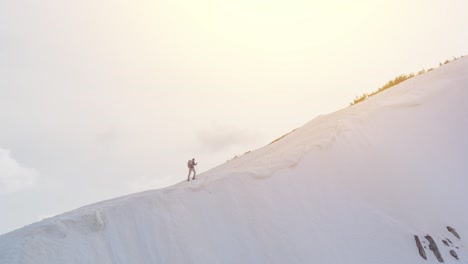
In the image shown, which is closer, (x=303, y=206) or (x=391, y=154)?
(x=303, y=206)

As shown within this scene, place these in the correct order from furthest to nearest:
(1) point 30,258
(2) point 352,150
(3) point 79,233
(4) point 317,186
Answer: (2) point 352,150, (4) point 317,186, (3) point 79,233, (1) point 30,258

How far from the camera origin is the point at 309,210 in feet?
29.1

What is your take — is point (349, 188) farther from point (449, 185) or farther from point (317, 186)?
point (449, 185)

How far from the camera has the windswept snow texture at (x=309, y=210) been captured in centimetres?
701

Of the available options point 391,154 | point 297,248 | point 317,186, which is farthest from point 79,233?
point 391,154

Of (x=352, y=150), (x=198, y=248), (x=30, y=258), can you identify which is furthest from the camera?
(x=352, y=150)

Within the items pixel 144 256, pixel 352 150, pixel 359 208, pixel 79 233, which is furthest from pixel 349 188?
pixel 79 233

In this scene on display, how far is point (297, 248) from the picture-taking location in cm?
795

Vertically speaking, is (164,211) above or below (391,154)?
above

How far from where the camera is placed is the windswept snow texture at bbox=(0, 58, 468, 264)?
23.0 feet

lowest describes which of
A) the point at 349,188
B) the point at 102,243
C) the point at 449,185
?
the point at 449,185

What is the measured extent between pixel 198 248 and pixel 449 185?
6535 mm

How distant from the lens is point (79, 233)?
269 inches

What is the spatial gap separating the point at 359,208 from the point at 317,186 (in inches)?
34.9
